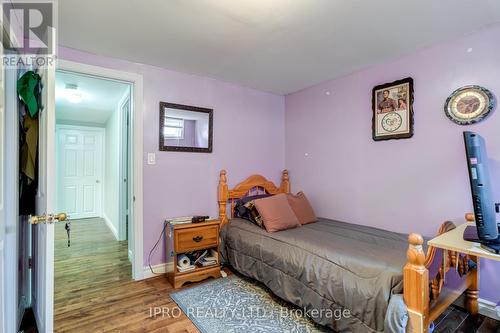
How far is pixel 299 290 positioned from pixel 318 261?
0.29 m

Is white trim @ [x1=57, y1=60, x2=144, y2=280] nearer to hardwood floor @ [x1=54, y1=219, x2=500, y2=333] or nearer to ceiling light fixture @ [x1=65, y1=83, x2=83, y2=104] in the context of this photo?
hardwood floor @ [x1=54, y1=219, x2=500, y2=333]

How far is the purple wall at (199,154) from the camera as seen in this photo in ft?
8.80

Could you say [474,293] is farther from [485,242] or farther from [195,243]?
[195,243]

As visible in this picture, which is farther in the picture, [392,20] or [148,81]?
[148,81]

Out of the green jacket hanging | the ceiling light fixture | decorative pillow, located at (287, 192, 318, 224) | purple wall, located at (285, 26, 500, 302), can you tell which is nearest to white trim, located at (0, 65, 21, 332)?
the green jacket hanging

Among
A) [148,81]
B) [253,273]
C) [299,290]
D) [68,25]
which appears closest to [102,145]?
[148,81]

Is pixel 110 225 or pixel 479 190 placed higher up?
pixel 479 190

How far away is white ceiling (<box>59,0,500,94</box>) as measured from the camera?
1.69 metres

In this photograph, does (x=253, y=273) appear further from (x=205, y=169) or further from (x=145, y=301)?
(x=205, y=169)

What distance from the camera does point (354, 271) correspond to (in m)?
1.66

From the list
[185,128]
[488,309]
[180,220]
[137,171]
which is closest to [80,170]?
[137,171]

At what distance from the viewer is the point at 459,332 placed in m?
1.78

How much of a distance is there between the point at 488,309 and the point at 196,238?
99.1 inches

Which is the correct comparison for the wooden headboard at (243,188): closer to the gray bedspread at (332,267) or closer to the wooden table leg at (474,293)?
the gray bedspread at (332,267)
